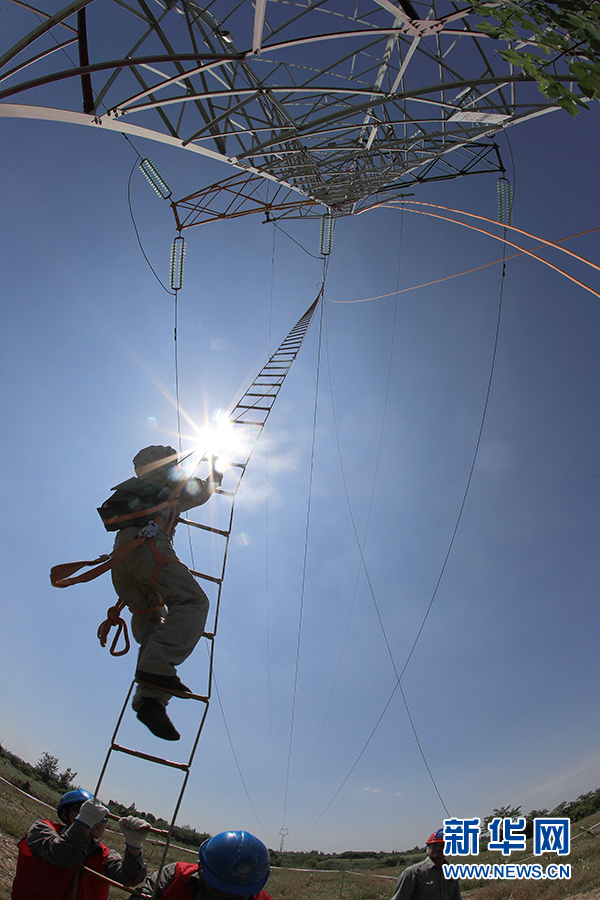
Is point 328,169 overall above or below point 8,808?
above

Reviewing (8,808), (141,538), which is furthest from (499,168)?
(8,808)

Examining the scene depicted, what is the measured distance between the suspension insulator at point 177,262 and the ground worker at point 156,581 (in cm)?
861

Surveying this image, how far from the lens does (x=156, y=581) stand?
11.4ft

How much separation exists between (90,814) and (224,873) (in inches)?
43.7

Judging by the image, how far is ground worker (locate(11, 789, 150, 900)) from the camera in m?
2.92

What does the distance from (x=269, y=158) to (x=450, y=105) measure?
13.0ft

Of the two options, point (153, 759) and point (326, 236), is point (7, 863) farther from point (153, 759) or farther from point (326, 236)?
point (326, 236)

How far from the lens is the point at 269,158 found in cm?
1048

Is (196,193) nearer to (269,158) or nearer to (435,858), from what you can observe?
(269,158)

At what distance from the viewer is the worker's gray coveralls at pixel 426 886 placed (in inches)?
168

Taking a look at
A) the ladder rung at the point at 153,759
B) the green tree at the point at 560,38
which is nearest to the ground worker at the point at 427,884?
the ladder rung at the point at 153,759

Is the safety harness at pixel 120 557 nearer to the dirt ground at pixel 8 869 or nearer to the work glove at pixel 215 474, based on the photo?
the work glove at pixel 215 474

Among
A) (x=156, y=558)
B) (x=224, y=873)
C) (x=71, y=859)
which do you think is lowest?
(x=71, y=859)

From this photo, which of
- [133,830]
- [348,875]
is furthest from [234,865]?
[348,875]
